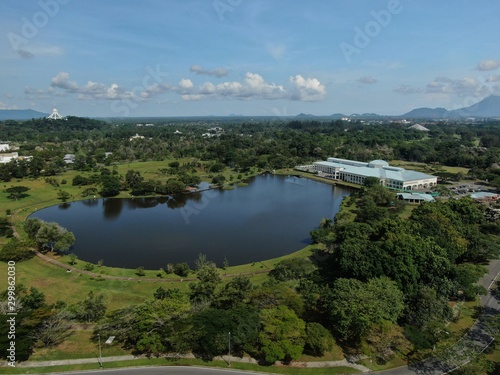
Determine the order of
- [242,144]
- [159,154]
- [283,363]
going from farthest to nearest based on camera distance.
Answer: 1. [242,144]
2. [159,154]
3. [283,363]

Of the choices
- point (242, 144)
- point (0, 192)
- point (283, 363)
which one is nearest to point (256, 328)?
point (283, 363)

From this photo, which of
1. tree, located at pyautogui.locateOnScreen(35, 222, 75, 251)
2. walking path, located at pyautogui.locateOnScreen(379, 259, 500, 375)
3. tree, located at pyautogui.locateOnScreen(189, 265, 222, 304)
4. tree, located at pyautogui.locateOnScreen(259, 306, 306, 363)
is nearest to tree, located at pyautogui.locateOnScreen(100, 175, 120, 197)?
tree, located at pyautogui.locateOnScreen(35, 222, 75, 251)

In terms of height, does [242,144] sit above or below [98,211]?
above

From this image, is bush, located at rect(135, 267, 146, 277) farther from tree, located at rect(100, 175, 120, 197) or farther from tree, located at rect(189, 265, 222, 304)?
tree, located at rect(100, 175, 120, 197)

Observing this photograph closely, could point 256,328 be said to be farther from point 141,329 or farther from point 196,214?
point 196,214

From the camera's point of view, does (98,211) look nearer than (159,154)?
Yes

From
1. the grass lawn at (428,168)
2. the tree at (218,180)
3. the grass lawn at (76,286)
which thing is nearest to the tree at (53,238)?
the grass lawn at (76,286)

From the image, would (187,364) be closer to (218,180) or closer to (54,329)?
(54,329)
